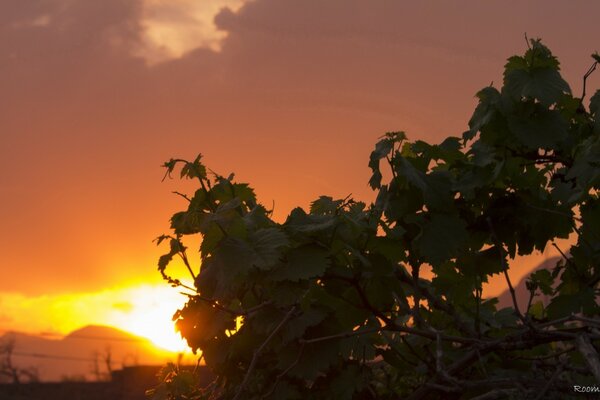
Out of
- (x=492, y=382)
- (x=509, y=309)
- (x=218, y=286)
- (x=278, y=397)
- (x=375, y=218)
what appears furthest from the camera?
(x=509, y=309)

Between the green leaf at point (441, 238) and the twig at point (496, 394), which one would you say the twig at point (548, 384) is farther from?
the green leaf at point (441, 238)

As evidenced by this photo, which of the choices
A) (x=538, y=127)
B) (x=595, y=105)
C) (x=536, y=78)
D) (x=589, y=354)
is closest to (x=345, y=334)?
(x=589, y=354)

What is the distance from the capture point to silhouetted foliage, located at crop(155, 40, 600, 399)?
3324 millimetres

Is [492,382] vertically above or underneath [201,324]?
underneath

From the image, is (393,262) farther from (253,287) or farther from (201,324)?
(201,324)

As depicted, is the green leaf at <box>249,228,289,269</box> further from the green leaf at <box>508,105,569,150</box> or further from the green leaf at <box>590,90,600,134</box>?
the green leaf at <box>590,90,600,134</box>

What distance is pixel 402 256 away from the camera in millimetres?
3404

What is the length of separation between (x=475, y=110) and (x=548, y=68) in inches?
16.4

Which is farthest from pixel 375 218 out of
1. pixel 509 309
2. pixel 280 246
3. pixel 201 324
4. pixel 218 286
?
pixel 509 309

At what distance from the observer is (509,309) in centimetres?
438

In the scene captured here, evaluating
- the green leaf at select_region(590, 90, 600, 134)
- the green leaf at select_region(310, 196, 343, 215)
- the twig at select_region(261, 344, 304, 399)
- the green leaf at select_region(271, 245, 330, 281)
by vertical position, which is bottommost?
the twig at select_region(261, 344, 304, 399)

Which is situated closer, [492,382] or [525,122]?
[492,382]

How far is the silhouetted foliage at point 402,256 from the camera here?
3.32 meters

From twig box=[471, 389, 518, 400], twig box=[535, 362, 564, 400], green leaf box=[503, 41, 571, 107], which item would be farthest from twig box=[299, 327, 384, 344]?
green leaf box=[503, 41, 571, 107]
